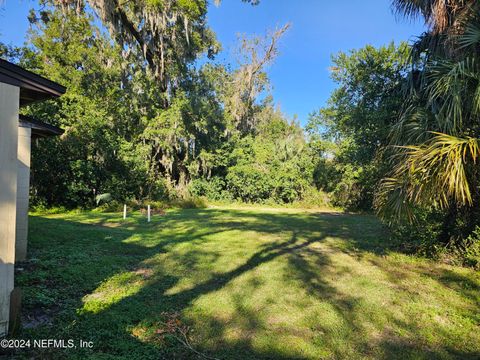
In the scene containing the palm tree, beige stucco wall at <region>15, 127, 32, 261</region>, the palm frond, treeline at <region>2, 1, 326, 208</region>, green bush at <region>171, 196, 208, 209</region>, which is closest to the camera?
the palm frond

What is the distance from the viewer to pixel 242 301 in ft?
14.3

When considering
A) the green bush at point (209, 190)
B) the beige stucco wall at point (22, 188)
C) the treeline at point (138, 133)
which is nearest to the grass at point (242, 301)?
the beige stucco wall at point (22, 188)

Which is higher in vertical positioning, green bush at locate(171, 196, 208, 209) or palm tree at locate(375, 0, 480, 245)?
palm tree at locate(375, 0, 480, 245)

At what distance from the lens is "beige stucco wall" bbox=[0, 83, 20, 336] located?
319 centimetres

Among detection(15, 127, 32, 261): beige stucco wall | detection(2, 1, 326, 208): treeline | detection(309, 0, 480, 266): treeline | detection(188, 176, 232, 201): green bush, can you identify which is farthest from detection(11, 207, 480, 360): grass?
detection(188, 176, 232, 201): green bush

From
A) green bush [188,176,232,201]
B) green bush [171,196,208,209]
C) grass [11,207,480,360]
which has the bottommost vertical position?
grass [11,207,480,360]

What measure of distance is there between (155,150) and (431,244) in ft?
49.8

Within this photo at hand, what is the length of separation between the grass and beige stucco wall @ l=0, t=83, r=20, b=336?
0.42m

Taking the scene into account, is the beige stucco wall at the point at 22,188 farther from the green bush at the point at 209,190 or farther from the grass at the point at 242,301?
the green bush at the point at 209,190

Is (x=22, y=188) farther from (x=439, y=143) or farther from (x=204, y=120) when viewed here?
(x=204, y=120)

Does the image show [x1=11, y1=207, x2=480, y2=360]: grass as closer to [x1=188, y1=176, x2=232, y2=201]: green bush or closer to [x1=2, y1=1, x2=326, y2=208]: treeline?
[x1=2, y1=1, x2=326, y2=208]: treeline

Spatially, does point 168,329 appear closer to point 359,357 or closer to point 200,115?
point 359,357

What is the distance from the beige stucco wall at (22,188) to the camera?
532 cm

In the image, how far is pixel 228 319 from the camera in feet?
12.7
